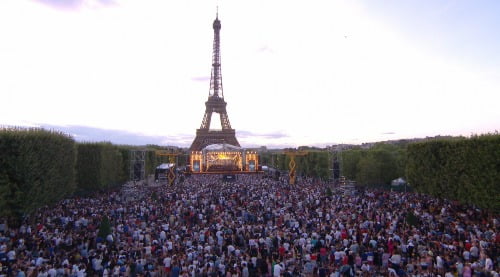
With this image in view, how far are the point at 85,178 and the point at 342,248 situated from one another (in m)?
26.0

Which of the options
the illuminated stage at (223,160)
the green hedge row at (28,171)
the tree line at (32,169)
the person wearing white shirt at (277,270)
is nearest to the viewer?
the person wearing white shirt at (277,270)

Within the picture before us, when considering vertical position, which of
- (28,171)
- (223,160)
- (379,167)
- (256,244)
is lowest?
(256,244)

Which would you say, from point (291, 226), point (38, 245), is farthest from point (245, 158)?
point (38, 245)

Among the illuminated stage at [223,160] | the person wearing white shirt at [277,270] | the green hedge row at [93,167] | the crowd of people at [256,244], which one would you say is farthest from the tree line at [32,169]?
the illuminated stage at [223,160]

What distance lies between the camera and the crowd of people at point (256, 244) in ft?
35.9

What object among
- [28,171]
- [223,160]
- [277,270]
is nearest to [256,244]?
[277,270]

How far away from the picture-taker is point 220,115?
255ft

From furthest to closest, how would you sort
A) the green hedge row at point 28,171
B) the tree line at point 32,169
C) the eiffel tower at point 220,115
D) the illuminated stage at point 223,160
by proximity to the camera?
1. the eiffel tower at point 220,115
2. the illuminated stage at point 223,160
3. the tree line at point 32,169
4. the green hedge row at point 28,171

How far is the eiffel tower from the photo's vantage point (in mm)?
72438

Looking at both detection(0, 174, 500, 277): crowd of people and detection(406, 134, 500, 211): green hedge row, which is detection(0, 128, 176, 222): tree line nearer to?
detection(0, 174, 500, 277): crowd of people

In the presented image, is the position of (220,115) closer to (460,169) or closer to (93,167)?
(93,167)

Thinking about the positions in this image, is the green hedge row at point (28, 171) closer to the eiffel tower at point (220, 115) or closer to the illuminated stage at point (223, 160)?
the illuminated stage at point (223, 160)

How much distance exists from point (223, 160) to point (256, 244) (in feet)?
134

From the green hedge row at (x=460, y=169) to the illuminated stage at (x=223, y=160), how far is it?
26.3 m
